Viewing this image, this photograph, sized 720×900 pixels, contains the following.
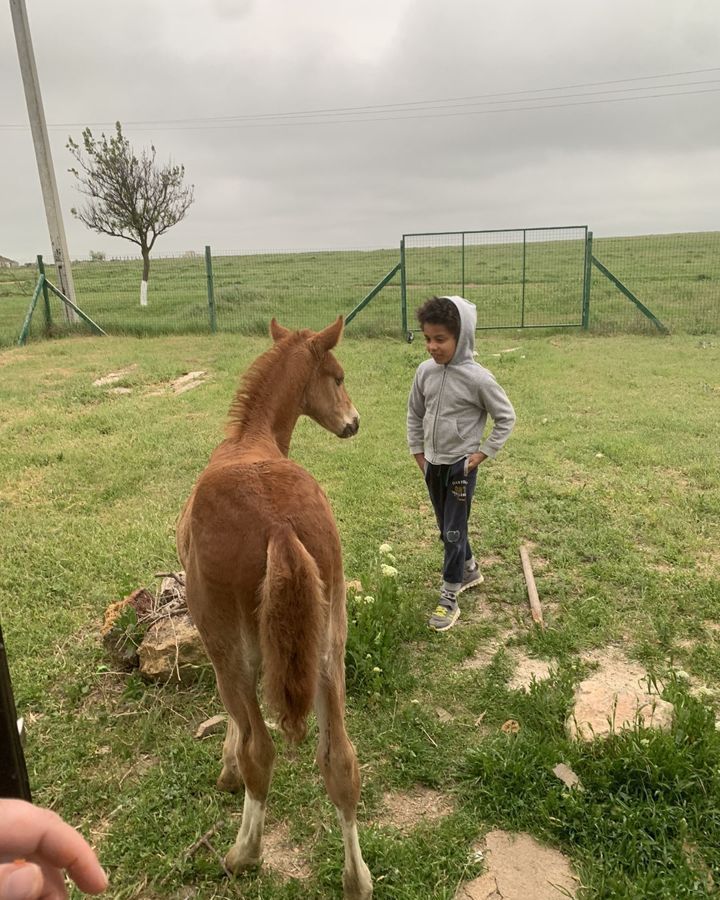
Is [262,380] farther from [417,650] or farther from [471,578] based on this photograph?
[471,578]

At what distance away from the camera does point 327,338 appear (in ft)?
11.6

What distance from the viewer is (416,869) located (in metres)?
2.38

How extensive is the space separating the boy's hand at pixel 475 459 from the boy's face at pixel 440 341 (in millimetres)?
619

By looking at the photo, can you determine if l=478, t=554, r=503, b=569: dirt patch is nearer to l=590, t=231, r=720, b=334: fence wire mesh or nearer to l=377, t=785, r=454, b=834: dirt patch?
l=377, t=785, r=454, b=834: dirt patch

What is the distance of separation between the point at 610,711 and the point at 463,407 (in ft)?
6.17

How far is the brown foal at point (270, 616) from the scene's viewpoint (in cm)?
194

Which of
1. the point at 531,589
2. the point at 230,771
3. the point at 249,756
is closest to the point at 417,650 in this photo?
the point at 531,589

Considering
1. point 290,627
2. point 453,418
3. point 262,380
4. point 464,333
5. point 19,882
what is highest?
point 464,333

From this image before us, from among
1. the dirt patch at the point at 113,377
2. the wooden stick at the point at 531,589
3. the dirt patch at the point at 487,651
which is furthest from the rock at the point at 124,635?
the dirt patch at the point at 113,377

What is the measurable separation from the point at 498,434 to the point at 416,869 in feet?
7.60

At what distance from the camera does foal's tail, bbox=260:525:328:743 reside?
1.92 metres

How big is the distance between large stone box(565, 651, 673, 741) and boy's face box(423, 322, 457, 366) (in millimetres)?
1981

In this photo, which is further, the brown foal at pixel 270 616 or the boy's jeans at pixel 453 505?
the boy's jeans at pixel 453 505

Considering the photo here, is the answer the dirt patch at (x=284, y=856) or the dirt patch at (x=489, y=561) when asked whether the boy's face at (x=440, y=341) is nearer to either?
the dirt patch at (x=489, y=561)
